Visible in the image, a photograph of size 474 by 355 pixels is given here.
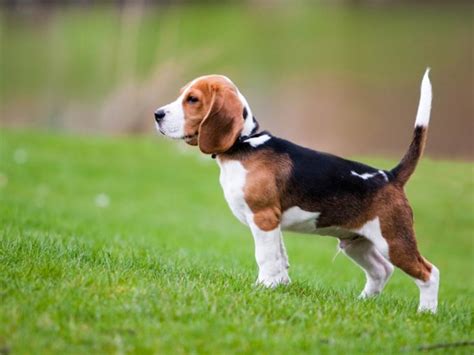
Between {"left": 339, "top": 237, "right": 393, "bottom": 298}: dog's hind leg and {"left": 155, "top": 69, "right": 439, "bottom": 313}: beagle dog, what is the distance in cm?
25

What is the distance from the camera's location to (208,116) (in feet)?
20.4

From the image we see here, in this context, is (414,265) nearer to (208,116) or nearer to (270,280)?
Answer: (270,280)

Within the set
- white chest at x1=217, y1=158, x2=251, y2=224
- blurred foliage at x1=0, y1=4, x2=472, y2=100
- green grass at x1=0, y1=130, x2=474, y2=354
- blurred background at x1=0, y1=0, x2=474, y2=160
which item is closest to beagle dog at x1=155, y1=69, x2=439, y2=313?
white chest at x1=217, y1=158, x2=251, y2=224

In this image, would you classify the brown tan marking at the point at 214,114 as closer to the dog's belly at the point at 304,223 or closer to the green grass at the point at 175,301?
the dog's belly at the point at 304,223

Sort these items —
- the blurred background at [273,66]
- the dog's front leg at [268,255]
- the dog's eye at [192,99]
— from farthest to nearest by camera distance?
the blurred background at [273,66], the dog's eye at [192,99], the dog's front leg at [268,255]

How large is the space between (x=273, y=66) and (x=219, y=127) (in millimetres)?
21600

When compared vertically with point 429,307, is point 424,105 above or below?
above

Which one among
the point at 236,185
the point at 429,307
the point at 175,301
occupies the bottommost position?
the point at 429,307

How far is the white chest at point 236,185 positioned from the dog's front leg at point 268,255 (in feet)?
0.47

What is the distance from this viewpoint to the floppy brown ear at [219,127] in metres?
6.20

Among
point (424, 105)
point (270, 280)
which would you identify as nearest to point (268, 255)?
point (270, 280)

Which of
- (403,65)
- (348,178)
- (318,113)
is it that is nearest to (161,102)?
(318,113)

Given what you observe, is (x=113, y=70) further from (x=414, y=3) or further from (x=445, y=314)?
(x=445, y=314)

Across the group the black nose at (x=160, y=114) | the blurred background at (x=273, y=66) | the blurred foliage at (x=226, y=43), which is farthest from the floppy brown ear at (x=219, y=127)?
the blurred foliage at (x=226, y=43)
